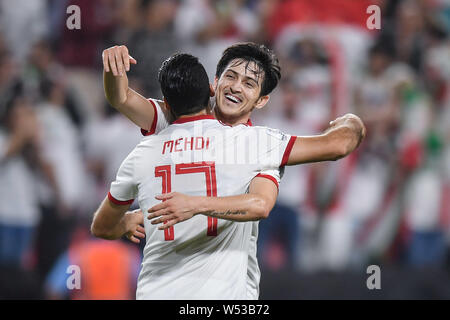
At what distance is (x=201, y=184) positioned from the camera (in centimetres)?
334

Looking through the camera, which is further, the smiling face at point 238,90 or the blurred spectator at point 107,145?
the blurred spectator at point 107,145

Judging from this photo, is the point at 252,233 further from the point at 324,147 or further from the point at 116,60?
the point at 116,60

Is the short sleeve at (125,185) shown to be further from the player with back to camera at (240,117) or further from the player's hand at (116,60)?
the player's hand at (116,60)

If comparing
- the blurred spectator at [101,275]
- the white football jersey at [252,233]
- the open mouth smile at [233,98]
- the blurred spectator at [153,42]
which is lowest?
the blurred spectator at [101,275]

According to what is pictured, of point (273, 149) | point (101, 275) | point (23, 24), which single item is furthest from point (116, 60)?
point (23, 24)

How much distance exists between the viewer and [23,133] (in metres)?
7.24

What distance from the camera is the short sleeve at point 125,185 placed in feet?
11.5

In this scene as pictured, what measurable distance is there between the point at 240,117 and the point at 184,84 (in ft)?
1.49

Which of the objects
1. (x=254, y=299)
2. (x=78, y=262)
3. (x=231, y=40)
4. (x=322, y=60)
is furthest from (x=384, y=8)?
(x=254, y=299)

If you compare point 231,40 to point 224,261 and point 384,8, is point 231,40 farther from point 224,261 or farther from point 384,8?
point 224,261

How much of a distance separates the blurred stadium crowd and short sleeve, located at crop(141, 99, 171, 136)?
3.09 m

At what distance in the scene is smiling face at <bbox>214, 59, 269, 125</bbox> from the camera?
3.69 meters

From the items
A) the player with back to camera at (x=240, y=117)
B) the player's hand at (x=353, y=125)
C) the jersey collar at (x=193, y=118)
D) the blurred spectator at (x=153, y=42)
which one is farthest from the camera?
the blurred spectator at (x=153, y=42)

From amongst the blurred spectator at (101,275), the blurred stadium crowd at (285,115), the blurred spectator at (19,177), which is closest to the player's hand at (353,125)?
the blurred spectator at (101,275)
